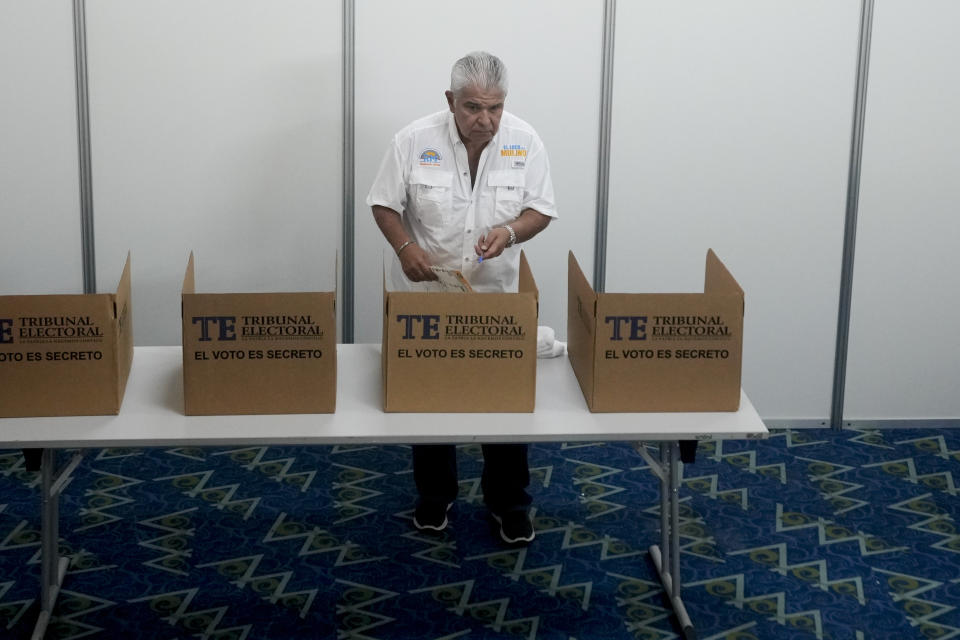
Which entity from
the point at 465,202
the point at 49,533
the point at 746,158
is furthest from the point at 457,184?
the point at 49,533

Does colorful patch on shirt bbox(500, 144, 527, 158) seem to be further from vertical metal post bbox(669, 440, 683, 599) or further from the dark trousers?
vertical metal post bbox(669, 440, 683, 599)

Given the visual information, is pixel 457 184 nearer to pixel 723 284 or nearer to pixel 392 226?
pixel 392 226

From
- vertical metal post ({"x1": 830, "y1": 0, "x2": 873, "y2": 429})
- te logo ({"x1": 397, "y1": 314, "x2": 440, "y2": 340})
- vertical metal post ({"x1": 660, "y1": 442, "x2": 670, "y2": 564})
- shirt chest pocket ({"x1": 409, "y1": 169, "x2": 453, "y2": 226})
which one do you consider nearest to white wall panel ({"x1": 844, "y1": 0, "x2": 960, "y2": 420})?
vertical metal post ({"x1": 830, "y1": 0, "x2": 873, "y2": 429})

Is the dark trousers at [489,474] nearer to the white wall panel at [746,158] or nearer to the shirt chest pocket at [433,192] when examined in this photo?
the shirt chest pocket at [433,192]

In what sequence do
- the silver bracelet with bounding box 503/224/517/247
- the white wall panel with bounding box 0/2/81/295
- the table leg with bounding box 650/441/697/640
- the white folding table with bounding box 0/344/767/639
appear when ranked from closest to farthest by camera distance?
the white folding table with bounding box 0/344/767/639 < the table leg with bounding box 650/441/697/640 < the silver bracelet with bounding box 503/224/517/247 < the white wall panel with bounding box 0/2/81/295

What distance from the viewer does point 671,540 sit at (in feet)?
10.4

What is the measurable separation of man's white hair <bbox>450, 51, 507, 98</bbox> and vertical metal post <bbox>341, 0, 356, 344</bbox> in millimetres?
927

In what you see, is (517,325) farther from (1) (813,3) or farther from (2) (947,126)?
(2) (947,126)

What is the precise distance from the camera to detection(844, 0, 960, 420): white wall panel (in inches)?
163

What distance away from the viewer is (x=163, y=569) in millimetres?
3314

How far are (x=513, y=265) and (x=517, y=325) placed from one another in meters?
0.85

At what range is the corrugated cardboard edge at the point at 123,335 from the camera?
2699 millimetres

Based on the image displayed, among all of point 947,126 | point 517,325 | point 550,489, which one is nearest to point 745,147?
point 947,126

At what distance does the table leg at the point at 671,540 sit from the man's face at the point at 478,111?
98 cm
